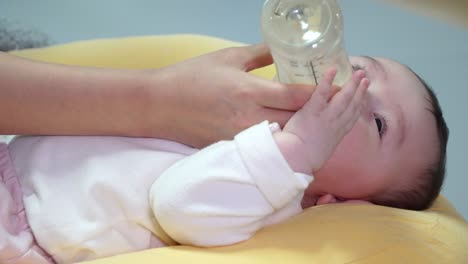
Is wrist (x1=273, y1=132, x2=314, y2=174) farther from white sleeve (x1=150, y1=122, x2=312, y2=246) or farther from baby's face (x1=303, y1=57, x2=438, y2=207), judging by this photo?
baby's face (x1=303, y1=57, x2=438, y2=207)

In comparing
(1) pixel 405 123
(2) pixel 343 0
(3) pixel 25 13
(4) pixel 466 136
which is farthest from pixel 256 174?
(3) pixel 25 13

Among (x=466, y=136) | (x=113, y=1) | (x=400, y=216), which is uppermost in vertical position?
(x=113, y=1)

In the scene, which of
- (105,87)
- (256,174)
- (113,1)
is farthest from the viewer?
(113,1)

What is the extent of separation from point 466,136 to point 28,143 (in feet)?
3.47

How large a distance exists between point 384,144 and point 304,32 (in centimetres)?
32

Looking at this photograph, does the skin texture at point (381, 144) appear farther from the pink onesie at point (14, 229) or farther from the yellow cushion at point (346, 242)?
the pink onesie at point (14, 229)

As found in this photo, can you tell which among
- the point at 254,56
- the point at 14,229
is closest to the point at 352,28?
the point at 254,56

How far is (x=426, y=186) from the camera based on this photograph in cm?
102

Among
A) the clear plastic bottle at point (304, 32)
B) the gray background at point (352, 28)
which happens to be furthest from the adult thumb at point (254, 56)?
the gray background at point (352, 28)

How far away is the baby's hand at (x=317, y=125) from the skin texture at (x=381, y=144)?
87 mm

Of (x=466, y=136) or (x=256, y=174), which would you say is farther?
(x=466, y=136)

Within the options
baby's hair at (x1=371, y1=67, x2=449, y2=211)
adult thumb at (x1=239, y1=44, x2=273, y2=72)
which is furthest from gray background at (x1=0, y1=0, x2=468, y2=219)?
adult thumb at (x1=239, y1=44, x2=273, y2=72)

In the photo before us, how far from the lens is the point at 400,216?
0.89 metres

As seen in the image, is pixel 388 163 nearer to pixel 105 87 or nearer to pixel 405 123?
pixel 405 123
